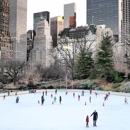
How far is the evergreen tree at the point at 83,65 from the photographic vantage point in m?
55.4

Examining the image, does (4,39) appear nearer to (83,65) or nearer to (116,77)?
(83,65)

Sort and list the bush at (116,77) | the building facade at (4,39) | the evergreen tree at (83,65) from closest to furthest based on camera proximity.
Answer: the bush at (116,77), the evergreen tree at (83,65), the building facade at (4,39)

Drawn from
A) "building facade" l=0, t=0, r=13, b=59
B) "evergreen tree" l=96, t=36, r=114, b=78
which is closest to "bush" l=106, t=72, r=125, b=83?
"evergreen tree" l=96, t=36, r=114, b=78

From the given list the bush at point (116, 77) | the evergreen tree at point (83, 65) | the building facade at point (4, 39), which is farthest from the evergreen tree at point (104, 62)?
the building facade at point (4, 39)

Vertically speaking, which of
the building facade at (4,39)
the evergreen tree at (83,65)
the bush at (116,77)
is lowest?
the bush at (116,77)

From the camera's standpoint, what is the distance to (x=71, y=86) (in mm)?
52906

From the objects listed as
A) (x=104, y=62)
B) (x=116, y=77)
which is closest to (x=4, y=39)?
(x=104, y=62)

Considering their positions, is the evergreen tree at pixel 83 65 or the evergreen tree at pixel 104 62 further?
the evergreen tree at pixel 83 65

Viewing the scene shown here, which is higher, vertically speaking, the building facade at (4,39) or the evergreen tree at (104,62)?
the building facade at (4,39)

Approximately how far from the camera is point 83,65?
55.8 meters

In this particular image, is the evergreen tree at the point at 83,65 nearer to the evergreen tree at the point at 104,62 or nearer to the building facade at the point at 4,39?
the evergreen tree at the point at 104,62

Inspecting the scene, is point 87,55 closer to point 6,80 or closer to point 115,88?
point 115,88

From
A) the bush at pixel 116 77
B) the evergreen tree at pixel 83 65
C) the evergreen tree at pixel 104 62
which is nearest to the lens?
the bush at pixel 116 77

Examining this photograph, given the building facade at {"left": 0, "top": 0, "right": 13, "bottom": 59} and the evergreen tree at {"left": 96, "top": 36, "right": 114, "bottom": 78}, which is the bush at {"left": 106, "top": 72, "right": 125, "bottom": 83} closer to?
the evergreen tree at {"left": 96, "top": 36, "right": 114, "bottom": 78}
